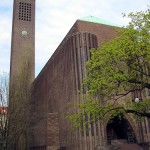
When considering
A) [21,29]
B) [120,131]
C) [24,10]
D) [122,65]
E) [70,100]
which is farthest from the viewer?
[24,10]

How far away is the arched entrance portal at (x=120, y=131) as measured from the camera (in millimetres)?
32844

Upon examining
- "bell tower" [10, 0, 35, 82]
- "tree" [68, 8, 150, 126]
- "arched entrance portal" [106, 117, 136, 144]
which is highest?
"bell tower" [10, 0, 35, 82]

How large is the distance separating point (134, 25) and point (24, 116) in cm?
1863

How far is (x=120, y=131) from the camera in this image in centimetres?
3481

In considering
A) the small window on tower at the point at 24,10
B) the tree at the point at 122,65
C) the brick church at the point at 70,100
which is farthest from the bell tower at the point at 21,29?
the tree at the point at 122,65

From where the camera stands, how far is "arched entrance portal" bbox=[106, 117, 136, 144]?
108 ft

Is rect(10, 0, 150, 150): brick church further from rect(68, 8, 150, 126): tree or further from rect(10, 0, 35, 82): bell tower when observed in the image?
rect(10, 0, 35, 82): bell tower

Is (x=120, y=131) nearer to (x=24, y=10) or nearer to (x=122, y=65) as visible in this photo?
(x=122, y=65)

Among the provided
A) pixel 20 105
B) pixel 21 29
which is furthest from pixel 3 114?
pixel 21 29

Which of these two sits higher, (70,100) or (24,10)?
(24,10)

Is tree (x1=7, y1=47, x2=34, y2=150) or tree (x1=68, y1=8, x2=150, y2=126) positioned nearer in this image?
tree (x1=68, y1=8, x2=150, y2=126)

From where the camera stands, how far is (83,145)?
90.3 feet

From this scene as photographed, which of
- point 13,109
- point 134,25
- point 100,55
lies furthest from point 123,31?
point 13,109

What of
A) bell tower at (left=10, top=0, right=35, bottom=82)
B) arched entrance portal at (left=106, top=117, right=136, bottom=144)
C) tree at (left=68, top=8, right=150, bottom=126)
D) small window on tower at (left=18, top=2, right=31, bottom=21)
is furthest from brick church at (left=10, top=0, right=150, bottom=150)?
small window on tower at (left=18, top=2, right=31, bottom=21)
